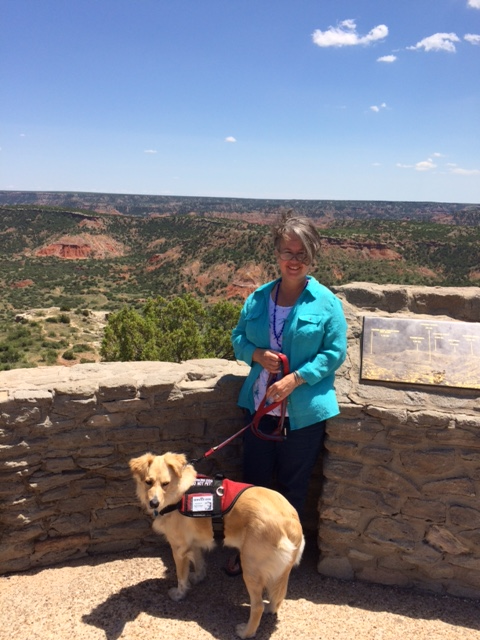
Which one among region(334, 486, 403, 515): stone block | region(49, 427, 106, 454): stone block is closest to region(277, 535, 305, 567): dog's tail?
region(334, 486, 403, 515): stone block

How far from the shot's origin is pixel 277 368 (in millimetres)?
3018

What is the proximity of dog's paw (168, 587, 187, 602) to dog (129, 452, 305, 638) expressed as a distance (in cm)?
46

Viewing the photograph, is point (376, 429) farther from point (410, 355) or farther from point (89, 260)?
point (89, 260)

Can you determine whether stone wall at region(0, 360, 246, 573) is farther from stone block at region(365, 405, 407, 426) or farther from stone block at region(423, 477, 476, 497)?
stone block at region(423, 477, 476, 497)

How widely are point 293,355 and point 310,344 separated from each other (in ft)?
0.45

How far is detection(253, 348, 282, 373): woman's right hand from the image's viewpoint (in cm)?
302

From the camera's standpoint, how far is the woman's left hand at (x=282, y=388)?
293cm

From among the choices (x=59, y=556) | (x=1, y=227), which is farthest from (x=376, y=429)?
(x=1, y=227)

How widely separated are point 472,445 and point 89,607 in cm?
284

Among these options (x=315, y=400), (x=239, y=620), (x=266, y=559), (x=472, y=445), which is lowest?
(x=239, y=620)

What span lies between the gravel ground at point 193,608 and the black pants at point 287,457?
2.31 ft

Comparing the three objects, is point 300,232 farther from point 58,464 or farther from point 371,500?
point 58,464

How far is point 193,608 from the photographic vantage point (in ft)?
10.4

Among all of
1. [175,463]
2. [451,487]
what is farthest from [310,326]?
[451,487]
